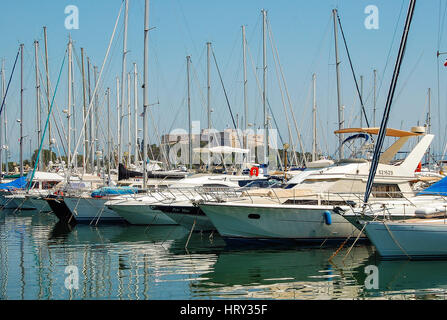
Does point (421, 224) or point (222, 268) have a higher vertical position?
point (421, 224)

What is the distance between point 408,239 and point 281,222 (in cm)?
454

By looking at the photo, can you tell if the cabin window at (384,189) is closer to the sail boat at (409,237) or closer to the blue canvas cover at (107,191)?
the sail boat at (409,237)

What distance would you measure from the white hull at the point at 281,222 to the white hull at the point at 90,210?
10.9m

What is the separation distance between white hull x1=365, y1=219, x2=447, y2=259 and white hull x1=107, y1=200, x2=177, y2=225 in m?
13.1

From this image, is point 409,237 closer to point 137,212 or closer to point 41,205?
point 137,212

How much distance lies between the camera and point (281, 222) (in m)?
19.5

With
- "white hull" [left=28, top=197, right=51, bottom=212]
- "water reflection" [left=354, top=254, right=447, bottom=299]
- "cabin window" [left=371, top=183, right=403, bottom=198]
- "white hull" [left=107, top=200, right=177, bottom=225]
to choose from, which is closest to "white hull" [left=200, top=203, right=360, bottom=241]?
"water reflection" [left=354, top=254, right=447, bottom=299]

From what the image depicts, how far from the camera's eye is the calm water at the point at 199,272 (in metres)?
13.5

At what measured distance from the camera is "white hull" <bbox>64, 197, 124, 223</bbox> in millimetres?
29578

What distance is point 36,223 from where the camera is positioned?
3195cm

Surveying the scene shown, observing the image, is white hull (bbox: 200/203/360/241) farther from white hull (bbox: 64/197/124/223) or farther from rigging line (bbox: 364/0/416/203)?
white hull (bbox: 64/197/124/223)

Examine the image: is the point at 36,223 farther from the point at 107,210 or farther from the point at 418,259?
the point at 418,259
